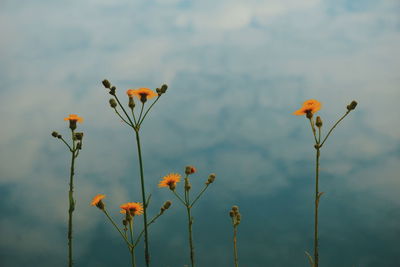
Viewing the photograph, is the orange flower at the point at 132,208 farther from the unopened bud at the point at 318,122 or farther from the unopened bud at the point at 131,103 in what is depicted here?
the unopened bud at the point at 318,122

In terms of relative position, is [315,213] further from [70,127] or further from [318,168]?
[70,127]

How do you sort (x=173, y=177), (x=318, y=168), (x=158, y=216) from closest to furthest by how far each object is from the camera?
(x=318, y=168) → (x=158, y=216) → (x=173, y=177)

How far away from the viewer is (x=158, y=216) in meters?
5.15

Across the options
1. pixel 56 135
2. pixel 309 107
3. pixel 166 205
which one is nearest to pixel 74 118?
pixel 56 135

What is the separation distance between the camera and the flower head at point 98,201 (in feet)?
18.2

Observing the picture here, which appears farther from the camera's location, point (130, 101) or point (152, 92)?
point (152, 92)

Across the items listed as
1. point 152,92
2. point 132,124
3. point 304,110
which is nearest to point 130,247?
point 132,124

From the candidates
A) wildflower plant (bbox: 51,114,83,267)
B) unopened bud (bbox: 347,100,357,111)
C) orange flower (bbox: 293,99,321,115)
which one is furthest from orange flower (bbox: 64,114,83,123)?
unopened bud (bbox: 347,100,357,111)

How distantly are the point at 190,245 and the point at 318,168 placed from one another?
1.81 meters

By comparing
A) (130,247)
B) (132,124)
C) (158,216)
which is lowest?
(130,247)

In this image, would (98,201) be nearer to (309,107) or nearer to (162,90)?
(162,90)

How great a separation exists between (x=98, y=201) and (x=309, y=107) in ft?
10.4

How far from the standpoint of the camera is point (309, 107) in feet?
18.0

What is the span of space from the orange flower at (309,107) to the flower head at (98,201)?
9.70ft
